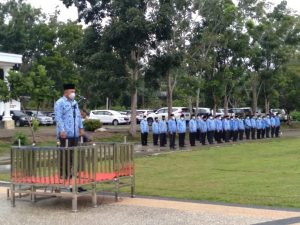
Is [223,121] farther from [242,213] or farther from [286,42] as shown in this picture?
[242,213]

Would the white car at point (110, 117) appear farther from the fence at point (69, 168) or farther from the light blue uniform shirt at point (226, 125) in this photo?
the fence at point (69, 168)

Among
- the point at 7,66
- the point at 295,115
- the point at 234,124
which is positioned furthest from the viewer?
the point at 295,115

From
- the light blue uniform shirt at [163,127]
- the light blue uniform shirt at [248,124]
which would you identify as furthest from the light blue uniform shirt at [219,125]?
the light blue uniform shirt at [163,127]

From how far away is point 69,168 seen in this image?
988 cm

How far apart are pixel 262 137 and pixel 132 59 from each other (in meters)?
10.8

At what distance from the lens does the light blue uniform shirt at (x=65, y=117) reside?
Answer: 11102 mm

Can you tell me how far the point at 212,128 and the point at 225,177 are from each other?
17.2 m

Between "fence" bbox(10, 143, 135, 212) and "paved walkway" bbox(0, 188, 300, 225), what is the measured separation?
0.28m

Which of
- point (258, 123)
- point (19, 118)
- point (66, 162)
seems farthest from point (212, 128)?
point (66, 162)

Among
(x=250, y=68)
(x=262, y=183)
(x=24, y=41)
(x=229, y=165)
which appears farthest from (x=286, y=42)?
(x=262, y=183)

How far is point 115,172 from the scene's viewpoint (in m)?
11.0

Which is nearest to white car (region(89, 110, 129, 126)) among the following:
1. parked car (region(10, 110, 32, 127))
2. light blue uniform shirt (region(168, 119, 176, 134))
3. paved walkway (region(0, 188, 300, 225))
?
parked car (region(10, 110, 32, 127))

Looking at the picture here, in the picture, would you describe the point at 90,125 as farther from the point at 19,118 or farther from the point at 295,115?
the point at 295,115

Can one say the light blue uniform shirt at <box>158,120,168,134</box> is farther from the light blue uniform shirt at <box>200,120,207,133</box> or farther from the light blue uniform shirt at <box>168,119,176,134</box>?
the light blue uniform shirt at <box>200,120,207,133</box>
